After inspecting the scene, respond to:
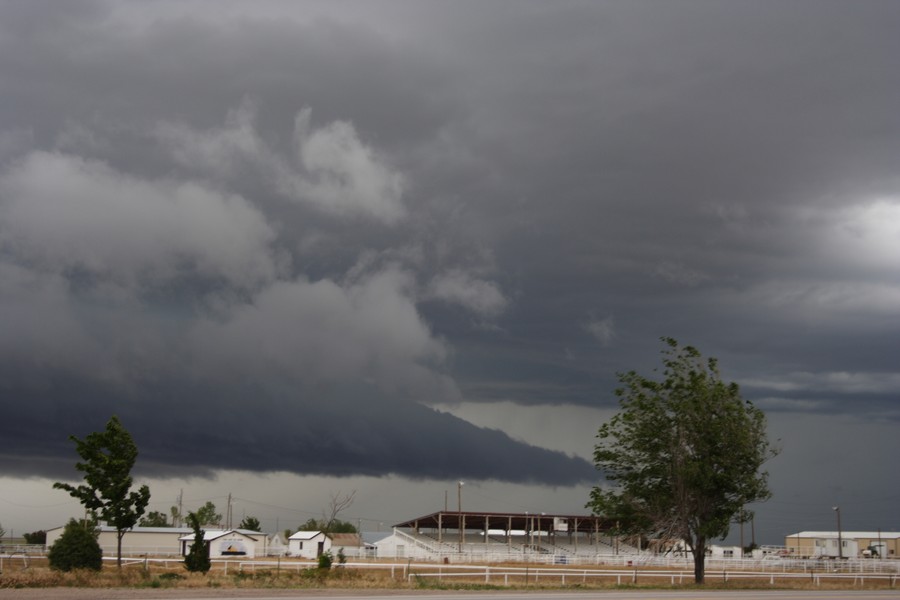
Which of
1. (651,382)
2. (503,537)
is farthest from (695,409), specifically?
(503,537)

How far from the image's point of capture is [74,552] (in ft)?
161

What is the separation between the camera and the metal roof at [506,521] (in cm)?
11712

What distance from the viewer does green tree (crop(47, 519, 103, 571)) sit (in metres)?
48.9

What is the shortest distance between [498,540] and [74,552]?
98.1 m

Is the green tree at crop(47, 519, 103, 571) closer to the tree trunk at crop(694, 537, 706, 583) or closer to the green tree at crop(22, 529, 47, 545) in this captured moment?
the tree trunk at crop(694, 537, 706, 583)

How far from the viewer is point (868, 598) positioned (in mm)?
41781

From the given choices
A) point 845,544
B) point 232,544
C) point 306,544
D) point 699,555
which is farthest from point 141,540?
point 845,544

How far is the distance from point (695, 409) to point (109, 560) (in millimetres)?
43446

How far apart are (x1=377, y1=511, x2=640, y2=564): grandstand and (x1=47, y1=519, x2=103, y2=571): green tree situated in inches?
1960

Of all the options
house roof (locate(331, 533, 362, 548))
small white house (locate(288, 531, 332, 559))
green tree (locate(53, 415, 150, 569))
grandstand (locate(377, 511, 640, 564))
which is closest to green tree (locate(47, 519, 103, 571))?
green tree (locate(53, 415, 150, 569))

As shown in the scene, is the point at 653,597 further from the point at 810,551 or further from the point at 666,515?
the point at 810,551

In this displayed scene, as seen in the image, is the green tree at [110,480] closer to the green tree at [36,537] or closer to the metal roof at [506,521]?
the metal roof at [506,521]

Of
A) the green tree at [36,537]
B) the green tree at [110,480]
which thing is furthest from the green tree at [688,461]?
the green tree at [36,537]

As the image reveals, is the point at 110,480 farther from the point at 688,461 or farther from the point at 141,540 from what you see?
the point at 141,540
